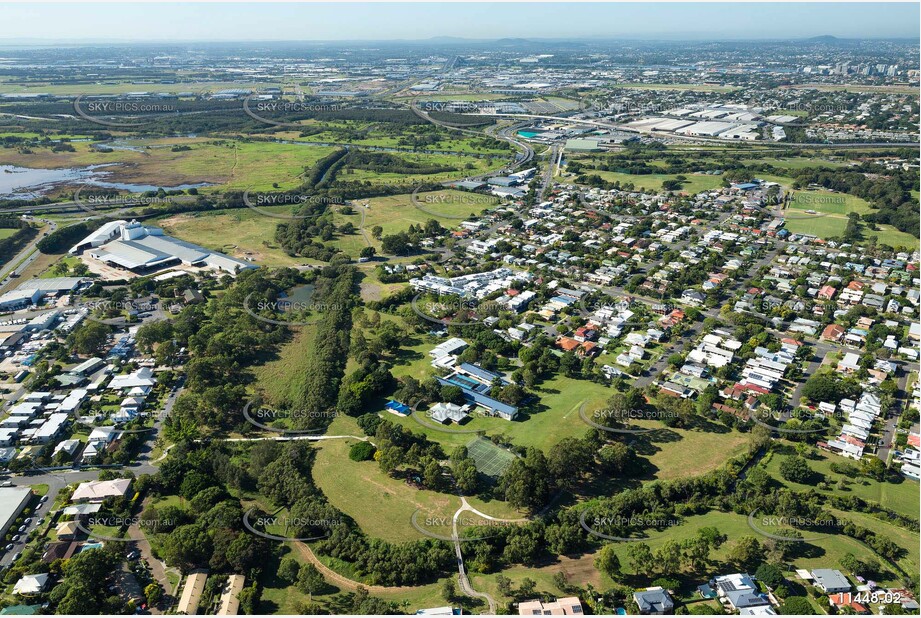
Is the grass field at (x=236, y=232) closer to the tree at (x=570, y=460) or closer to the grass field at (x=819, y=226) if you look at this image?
the tree at (x=570, y=460)

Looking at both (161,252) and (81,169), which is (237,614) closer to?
(161,252)

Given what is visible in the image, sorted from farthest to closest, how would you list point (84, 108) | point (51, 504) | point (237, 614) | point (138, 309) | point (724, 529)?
point (84, 108), point (138, 309), point (51, 504), point (724, 529), point (237, 614)

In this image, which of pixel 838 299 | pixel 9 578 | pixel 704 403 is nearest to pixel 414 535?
pixel 9 578

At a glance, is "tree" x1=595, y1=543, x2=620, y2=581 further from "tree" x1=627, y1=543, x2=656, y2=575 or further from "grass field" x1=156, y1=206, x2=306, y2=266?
"grass field" x1=156, y1=206, x2=306, y2=266

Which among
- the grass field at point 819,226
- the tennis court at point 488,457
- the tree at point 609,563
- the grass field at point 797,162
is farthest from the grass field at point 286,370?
the grass field at point 797,162

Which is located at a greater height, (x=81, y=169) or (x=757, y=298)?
(x=81, y=169)

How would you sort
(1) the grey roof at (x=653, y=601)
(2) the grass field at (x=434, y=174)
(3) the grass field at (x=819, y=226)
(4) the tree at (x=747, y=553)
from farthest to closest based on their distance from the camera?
1. (2) the grass field at (x=434, y=174)
2. (3) the grass field at (x=819, y=226)
3. (4) the tree at (x=747, y=553)
4. (1) the grey roof at (x=653, y=601)

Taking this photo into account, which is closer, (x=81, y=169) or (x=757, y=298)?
(x=757, y=298)
